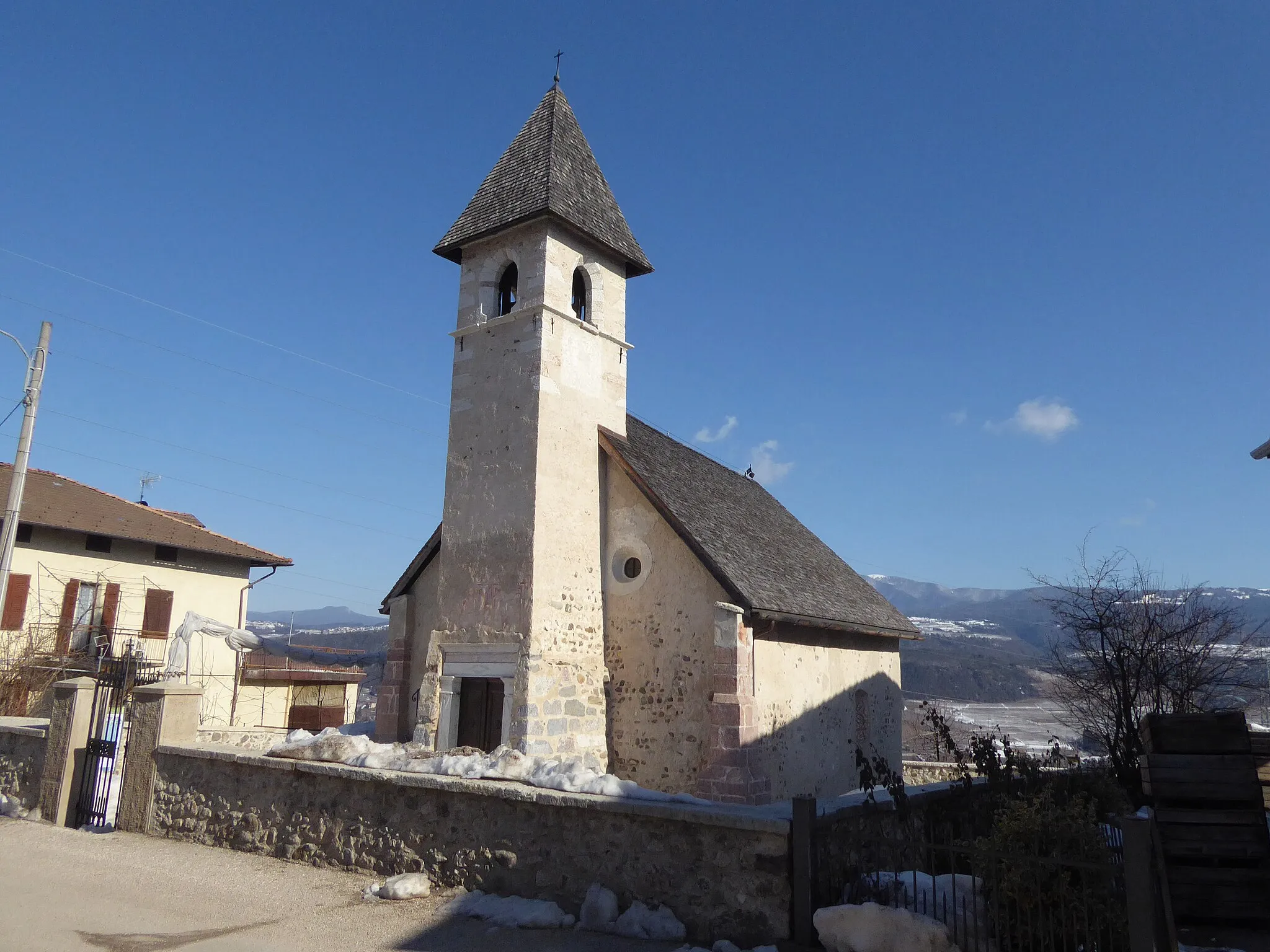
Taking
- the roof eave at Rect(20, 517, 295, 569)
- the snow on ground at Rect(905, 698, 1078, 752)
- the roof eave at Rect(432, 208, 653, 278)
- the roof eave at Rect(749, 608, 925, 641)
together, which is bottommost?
the snow on ground at Rect(905, 698, 1078, 752)

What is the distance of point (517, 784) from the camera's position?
26.8 ft

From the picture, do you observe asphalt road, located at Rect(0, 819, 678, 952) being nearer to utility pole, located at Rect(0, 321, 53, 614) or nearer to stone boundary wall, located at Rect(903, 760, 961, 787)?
utility pole, located at Rect(0, 321, 53, 614)

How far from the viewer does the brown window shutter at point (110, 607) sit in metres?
24.2

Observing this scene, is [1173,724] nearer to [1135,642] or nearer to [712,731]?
[712,731]

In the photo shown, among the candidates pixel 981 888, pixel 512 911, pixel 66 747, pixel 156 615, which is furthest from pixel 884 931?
pixel 156 615

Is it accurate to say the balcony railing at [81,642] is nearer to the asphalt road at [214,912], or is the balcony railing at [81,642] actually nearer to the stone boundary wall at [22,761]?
the stone boundary wall at [22,761]

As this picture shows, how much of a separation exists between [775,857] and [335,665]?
87.8 ft

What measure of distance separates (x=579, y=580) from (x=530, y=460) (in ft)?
7.27

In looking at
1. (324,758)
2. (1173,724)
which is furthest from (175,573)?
(1173,724)

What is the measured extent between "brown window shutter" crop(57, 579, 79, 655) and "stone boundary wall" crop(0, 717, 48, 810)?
1130 cm

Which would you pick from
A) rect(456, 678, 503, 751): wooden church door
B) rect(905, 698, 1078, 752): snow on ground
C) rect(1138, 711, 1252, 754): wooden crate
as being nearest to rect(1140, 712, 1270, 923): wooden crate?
rect(1138, 711, 1252, 754): wooden crate

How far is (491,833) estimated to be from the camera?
8.04 m

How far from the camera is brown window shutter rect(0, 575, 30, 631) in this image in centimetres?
2235

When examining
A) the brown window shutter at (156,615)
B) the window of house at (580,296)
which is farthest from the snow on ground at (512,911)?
the brown window shutter at (156,615)
